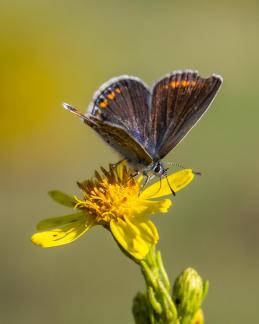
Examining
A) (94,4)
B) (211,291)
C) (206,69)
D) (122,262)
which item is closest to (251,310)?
(211,291)

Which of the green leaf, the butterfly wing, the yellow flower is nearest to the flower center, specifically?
the yellow flower

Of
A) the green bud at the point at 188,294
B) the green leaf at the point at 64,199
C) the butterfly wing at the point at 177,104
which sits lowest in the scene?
the green bud at the point at 188,294

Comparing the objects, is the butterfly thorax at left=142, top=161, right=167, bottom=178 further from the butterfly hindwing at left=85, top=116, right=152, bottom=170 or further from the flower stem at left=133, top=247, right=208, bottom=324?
the flower stem at left=133, top=247, right=208, bottom=324

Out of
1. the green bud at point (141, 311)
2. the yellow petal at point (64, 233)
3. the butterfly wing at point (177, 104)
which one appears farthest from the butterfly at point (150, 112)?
the green bud at point (141, 311)

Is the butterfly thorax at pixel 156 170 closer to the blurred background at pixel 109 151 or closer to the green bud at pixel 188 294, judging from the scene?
the green bud at pixel 188 294

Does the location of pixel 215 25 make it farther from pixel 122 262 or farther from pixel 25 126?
pixel 122 262

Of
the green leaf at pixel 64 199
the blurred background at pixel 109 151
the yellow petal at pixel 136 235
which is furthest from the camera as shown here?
the blurred background at pixel 109 151
